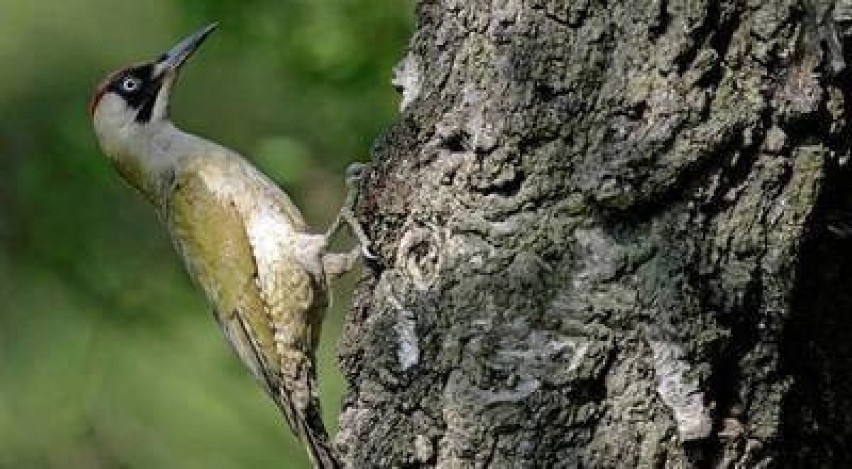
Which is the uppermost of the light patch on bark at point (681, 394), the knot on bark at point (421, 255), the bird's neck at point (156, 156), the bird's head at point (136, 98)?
the bird's head at point (136, 98)

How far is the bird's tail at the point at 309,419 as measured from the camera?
3.84 m

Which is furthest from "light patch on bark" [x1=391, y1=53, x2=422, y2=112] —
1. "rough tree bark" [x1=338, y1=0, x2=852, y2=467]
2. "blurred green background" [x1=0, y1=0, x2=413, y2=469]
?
"blurred green background" [x1=0, y1=0, x2=413, y2=469]

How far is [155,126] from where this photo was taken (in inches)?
202

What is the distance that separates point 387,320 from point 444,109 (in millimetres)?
423

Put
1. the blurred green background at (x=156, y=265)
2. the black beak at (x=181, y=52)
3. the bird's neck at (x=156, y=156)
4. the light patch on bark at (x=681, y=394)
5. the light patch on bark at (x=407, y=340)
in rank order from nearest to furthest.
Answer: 1. the light patch on bark at (x=681, y=394)
2. the light patch on bark at (x=407, y=340)
3. the bird's neck at (x=156, y=156)
4. the black beak at (x=181, y=52)
5. the blurred green background at (x=156, y=265)

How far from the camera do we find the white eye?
17.0 ft

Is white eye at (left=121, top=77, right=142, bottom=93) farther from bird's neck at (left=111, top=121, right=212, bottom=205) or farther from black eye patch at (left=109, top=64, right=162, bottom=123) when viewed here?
bird's neck at (left=111, top=121, right=212, bottom=205)

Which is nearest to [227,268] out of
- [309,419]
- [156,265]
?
[309,419]

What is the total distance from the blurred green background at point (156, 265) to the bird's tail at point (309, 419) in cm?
150

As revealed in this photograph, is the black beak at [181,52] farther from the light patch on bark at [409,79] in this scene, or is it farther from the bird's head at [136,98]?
the light patch on bark at [409,79]

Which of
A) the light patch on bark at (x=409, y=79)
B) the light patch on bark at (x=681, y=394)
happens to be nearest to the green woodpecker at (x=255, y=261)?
the light patch on bark at (x=409, y=79)

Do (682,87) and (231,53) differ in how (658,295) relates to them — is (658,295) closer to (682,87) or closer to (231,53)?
(682,87)

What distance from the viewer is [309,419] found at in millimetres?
4207

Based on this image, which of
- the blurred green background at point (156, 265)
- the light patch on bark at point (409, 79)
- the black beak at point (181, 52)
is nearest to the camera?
the light patch on bark at point (409, 79)
